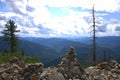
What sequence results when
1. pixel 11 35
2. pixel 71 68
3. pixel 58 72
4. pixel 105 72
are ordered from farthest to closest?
1. pixel 11 35
2. pixel 105 72
3. pixel 71 68
4. pixel 58 72

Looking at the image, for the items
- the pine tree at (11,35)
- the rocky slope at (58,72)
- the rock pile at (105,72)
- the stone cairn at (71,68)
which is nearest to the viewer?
the rocky slope at (58,72)

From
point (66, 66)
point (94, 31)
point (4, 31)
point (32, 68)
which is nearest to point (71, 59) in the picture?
point (66, 66)

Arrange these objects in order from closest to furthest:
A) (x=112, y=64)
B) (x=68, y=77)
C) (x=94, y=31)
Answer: (x=68, y=77)
(x=112, y=64)
(x=94, y=31)

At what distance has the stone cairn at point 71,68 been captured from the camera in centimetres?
2302

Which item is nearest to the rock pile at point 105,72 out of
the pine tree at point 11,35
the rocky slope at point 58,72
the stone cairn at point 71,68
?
the rocky slope at point 58,72

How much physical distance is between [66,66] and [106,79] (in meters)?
4.11

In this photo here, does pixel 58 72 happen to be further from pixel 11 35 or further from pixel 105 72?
pixel 11 35

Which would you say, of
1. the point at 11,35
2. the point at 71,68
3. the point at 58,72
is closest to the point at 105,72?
the point at 71,68

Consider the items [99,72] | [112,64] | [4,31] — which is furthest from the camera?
[4,31]

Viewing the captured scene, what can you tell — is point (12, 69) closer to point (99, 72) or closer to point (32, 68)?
point (32, 68)

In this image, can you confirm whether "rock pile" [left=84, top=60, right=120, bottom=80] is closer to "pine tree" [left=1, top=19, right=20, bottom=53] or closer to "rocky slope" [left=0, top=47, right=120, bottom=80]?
"rocky slope" [left=0, top=47, right=120, bottom=80]

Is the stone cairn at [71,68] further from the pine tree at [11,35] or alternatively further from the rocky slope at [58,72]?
the pine tree at [11,35]

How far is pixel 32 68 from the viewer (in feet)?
72.8

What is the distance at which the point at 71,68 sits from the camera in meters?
23.6
